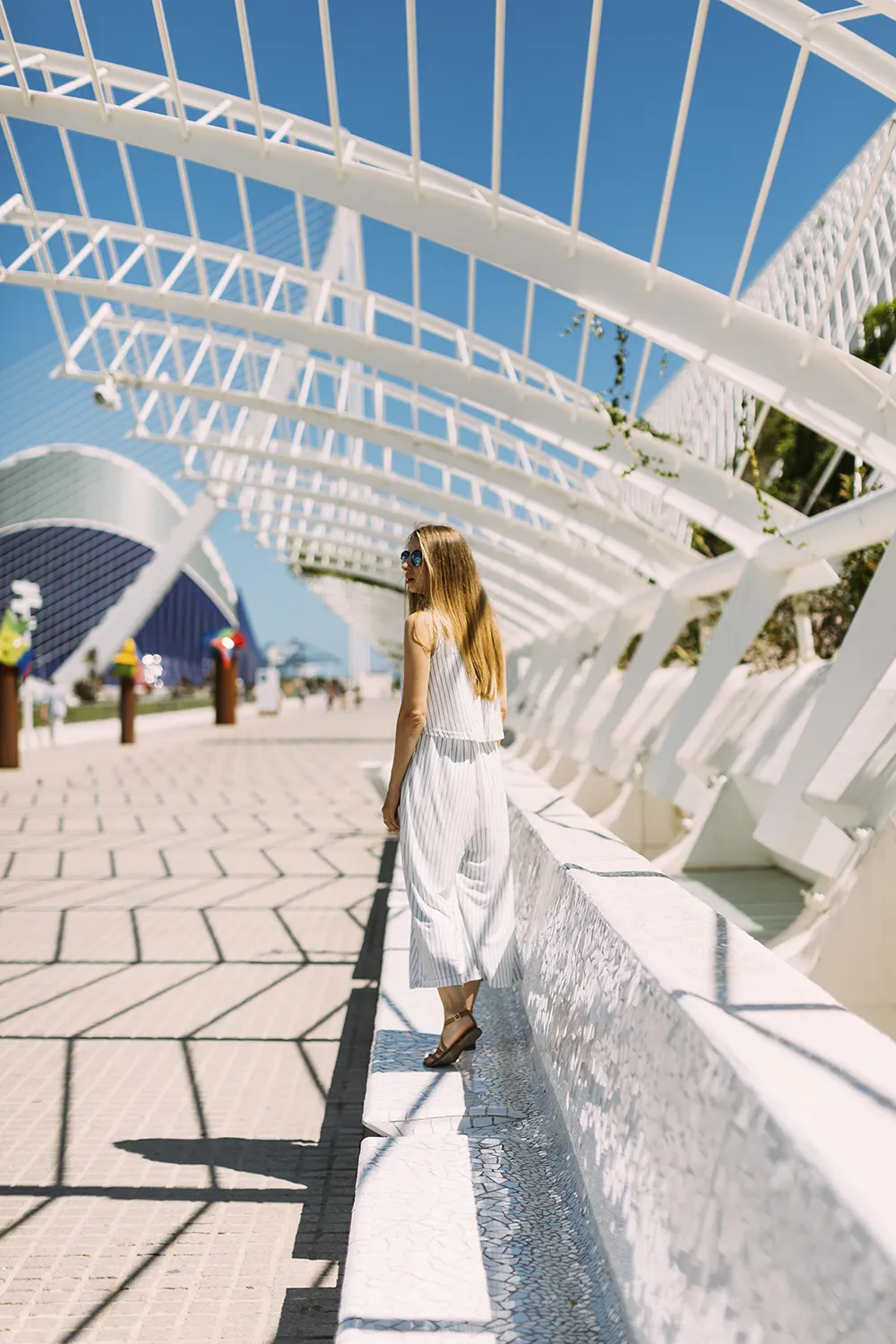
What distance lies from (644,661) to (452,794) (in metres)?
11.7

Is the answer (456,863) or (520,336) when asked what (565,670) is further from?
(456,863)

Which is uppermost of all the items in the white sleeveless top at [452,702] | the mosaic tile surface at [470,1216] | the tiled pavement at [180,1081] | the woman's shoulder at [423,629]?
the woman's shoulder at [423,629]

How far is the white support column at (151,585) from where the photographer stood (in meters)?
33.5

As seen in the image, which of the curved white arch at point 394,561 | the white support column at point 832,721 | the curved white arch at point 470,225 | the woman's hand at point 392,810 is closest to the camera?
the woman's hand at point 392,810

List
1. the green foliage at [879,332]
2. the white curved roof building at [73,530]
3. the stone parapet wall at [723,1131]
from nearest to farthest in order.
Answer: the stone parapet wall at [723,1131], the green foliage at [879,332], the white curved roof building at [73,530]

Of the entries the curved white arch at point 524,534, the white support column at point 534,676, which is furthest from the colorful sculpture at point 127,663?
the curved white arch at point 524,534

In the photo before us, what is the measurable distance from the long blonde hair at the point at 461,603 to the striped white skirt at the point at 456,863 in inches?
9.1

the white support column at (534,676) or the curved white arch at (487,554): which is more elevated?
the curved white arch at (487,554)

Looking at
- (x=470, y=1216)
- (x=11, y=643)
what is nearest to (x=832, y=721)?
(x=470, y=1216)

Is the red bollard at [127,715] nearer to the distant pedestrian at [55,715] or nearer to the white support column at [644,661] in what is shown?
the distant pedestrian at [55,715]

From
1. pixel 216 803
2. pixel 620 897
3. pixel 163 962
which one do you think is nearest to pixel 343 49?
pixel 163 962

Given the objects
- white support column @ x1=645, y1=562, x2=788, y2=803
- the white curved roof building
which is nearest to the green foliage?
white support column @ x1=645, y1=562, x2=788, y2=803

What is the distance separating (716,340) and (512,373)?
15.2ft

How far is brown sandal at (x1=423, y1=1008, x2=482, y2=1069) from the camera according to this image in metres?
3.57
